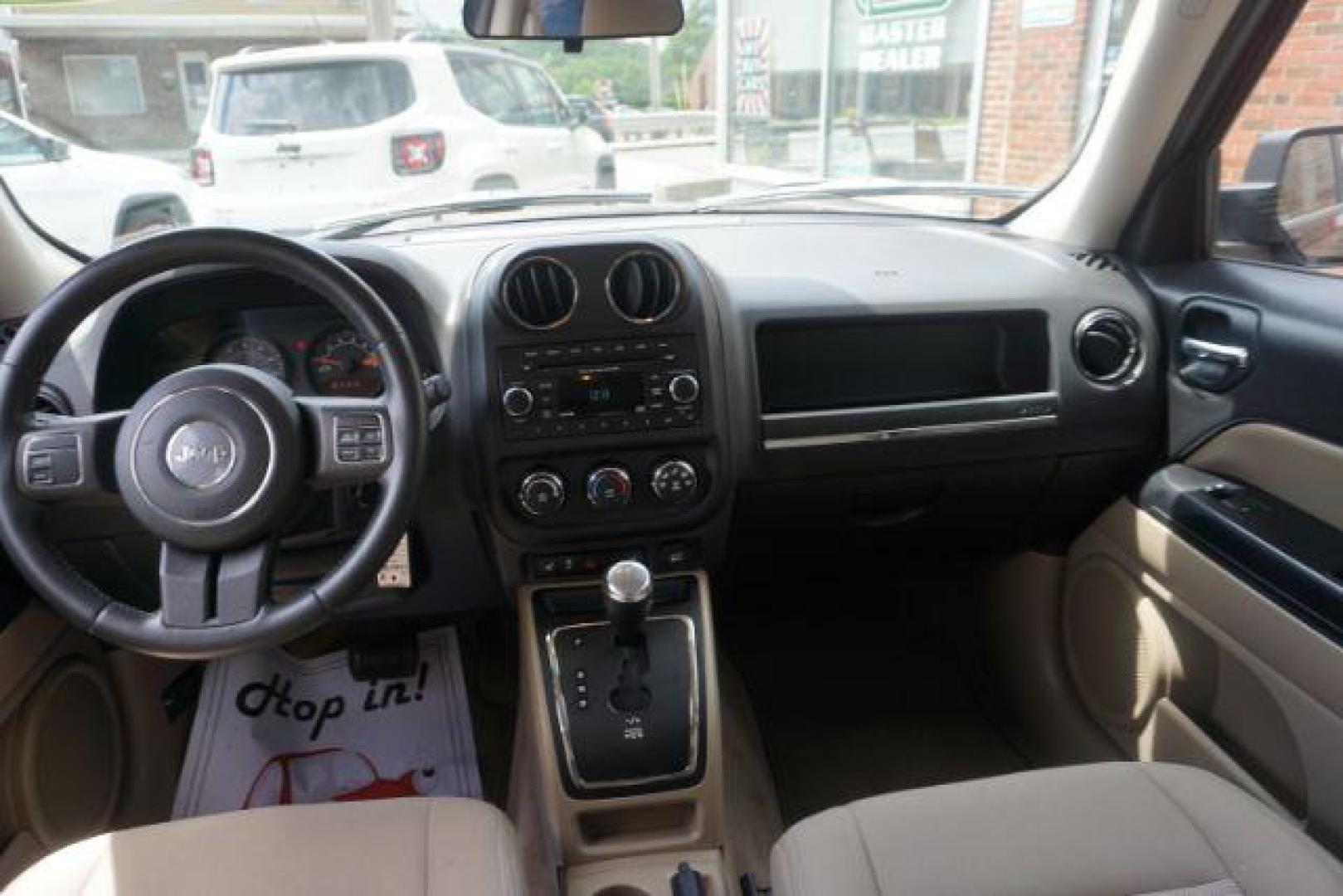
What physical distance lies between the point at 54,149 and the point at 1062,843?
6.87 feet

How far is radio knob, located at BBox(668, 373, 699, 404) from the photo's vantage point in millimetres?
1711

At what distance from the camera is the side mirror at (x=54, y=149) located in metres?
1.96

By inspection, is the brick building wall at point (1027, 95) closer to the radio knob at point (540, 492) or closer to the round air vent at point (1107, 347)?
the round air vent at point (1107, 347)

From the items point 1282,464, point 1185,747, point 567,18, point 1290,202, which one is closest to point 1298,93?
point 1290,202

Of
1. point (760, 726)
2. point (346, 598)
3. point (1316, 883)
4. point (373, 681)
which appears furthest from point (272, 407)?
point (760, 726)

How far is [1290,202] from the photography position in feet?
6.42

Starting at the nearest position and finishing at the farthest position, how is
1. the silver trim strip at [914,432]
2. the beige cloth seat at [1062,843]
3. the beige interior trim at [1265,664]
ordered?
the beige cloth seat at [1062,843] → the beige interior trim at [1265,664] → the silver trim strip at [914,432]

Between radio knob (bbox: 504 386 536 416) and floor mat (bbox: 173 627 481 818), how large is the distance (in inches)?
32.0

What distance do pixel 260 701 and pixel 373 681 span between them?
0.23m

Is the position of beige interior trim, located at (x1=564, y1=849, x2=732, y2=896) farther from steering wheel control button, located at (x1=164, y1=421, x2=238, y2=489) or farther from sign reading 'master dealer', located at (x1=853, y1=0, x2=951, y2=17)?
sign reading 'master dealer', located at (x1=853, y1=0, x2=951, y2=17)

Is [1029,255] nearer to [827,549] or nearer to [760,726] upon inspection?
[827,549]

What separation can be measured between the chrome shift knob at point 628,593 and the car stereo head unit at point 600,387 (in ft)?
0.80

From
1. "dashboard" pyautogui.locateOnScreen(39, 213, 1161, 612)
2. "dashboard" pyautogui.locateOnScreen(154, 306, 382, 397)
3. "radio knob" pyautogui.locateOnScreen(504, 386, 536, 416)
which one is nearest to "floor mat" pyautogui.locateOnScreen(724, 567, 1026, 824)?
"dashboard" pyautogui.locateOnScreen(39, 213, 1161, 612)

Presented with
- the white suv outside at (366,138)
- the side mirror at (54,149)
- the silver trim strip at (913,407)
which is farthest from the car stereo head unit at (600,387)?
the side mirror at (54,149)
